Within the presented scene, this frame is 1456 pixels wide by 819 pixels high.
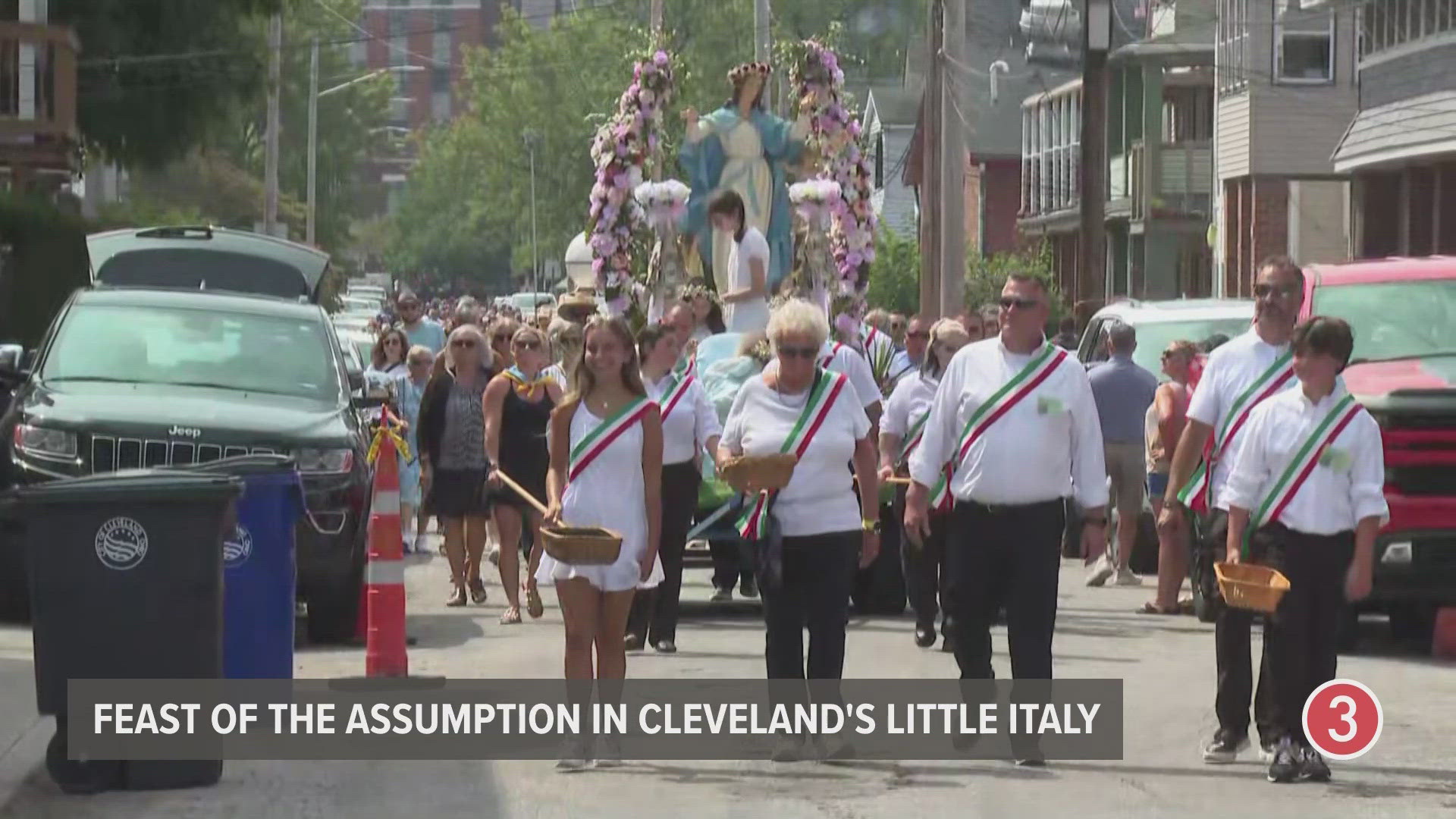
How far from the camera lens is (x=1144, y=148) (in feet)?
181

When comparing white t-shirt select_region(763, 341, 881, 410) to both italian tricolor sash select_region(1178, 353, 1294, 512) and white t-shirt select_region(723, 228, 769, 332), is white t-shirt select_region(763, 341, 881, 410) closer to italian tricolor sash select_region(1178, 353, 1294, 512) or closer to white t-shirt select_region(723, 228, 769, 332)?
italian tricolor sash select_region(1178, 353, 1294, 512)

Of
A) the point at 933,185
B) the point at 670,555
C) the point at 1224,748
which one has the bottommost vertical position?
the point at 1224,748

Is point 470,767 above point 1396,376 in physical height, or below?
below

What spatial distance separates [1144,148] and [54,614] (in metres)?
46.7

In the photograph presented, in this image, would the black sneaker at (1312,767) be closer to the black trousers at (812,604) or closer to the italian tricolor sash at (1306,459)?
the italian tricolor sash at (1306,459)

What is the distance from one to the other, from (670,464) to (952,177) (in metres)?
16.3

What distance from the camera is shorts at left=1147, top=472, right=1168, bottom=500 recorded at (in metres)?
18.3

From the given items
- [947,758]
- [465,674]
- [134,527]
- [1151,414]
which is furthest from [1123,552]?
[134,527]

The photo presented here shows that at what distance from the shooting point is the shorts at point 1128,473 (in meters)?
18.8

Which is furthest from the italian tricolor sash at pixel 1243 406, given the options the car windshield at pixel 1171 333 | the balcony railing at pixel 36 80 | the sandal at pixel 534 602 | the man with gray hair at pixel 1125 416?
the balcony railing at pixel 36 80

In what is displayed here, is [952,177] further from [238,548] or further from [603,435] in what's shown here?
[603,435]

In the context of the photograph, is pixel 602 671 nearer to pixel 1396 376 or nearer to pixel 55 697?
pixel 55 697

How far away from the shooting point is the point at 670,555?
1455 centimetres

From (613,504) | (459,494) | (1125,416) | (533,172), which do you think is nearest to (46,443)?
(459,494)
